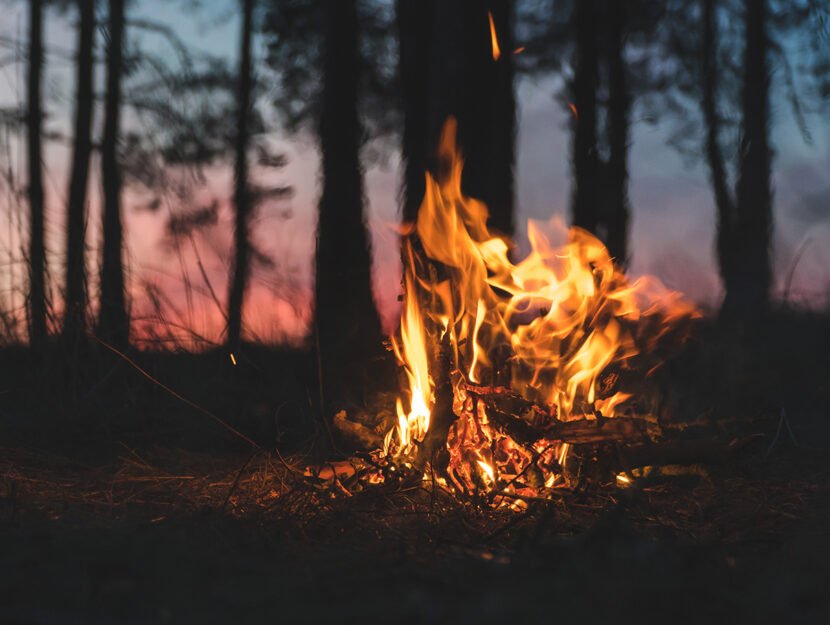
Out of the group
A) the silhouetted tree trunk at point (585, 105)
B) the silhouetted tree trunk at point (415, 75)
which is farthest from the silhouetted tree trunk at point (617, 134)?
the silhouetted tree trunk at point (415, 75)

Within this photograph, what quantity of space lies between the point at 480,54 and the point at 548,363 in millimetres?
1686

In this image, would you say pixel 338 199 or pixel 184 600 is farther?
pixel 338 199

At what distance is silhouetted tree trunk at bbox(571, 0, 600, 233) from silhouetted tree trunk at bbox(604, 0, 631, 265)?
1161 millimetres

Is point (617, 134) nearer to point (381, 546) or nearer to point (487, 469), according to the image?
point (487, 469)

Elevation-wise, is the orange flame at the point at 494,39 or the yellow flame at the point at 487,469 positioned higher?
the orange flame at the point at 494,39

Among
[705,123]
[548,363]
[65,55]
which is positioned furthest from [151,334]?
[705,123]

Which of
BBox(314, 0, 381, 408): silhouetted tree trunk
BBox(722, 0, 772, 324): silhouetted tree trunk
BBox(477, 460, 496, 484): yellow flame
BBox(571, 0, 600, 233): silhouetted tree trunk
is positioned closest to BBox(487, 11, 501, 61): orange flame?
BBox(477, 460, 496, 484): yellow flame

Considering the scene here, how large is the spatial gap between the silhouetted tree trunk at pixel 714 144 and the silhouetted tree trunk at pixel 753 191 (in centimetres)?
206

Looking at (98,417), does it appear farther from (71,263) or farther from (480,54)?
(480,54)

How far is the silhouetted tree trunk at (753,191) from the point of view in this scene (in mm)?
6434

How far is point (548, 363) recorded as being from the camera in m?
3.28

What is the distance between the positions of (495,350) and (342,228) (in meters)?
3.16

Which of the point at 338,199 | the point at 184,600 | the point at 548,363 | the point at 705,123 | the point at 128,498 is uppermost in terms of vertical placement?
the point at 705,123

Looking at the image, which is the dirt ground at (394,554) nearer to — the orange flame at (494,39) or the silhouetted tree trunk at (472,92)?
the silhouetted tree trunk at (472,92)
